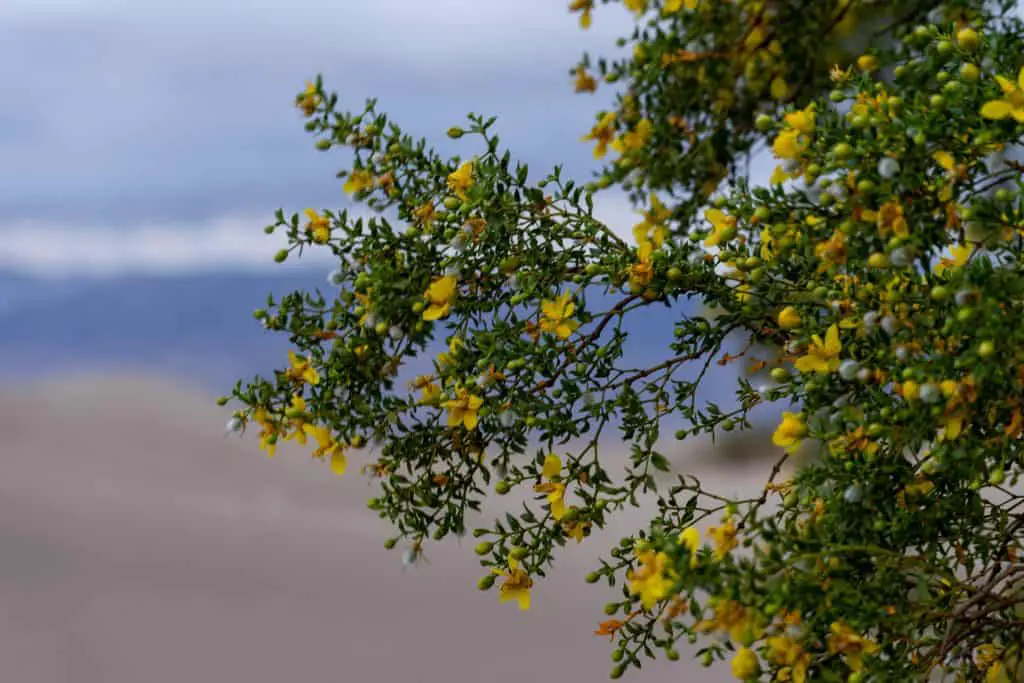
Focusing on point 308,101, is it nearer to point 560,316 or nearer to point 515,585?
point 560,316

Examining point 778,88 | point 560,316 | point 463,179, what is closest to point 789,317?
point 560,316

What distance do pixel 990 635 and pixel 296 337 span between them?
1848 millimetres

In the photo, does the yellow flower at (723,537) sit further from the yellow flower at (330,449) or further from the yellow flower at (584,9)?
the yellow flower at (584,9)

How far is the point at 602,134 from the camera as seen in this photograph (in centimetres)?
346

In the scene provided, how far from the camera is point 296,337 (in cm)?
292

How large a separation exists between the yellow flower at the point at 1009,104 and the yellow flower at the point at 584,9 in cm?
161

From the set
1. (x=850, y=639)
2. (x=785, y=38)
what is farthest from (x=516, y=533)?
(x=785, y=38)

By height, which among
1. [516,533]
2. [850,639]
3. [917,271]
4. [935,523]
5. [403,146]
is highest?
[403,146]

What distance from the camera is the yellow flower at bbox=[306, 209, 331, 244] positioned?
114 inches

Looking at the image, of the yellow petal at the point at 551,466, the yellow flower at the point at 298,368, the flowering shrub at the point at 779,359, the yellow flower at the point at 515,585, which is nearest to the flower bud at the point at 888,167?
the flowering shrub at the point at 779,359

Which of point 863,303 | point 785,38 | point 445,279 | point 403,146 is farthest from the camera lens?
point 785,38

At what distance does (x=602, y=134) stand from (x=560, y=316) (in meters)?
0.99

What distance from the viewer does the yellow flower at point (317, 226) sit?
289 centimetres

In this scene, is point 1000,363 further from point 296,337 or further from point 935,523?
point 296,337
